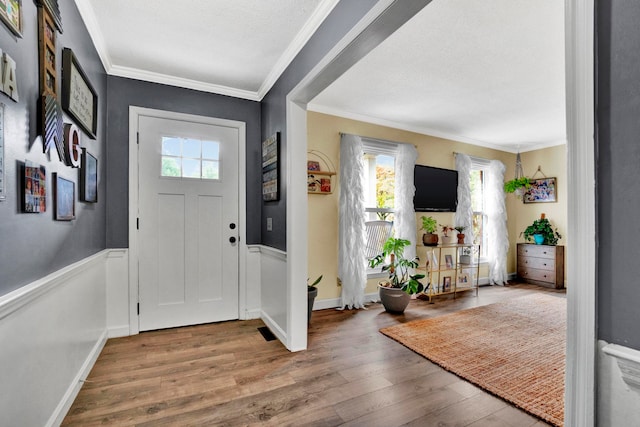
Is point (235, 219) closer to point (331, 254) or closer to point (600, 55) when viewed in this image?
point (331, 254)

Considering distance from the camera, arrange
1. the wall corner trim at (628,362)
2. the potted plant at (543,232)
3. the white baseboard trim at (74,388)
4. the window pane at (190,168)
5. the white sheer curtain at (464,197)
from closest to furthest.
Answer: the wall corner trim at (628,362)
the white baseboard trim at (74,388)
the window pane at (190,168)
the white sheer curtain at (464,197)
the potted plant at (543,232)

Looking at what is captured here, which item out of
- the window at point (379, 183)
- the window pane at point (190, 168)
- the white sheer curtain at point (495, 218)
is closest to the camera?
the window pane at point (190, 168)

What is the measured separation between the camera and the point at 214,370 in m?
2.18

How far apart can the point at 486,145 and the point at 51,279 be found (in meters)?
5.92

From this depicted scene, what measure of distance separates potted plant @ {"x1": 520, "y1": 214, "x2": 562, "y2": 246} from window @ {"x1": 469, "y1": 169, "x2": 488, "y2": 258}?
784 mm

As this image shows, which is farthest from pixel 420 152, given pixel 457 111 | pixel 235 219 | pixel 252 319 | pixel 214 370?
pixel 214 370

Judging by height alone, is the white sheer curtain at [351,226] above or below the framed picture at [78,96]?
below

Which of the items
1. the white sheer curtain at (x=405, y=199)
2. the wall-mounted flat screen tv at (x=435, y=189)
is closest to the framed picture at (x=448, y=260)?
the white sheer curtain at (x=405, y=199)

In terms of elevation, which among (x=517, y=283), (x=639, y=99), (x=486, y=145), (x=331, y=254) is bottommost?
(x=517, y=283)

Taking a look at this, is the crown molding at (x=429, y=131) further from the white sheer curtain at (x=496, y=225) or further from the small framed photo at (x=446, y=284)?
the small framed photo at (x=446, y=284)

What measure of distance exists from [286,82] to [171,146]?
133cm

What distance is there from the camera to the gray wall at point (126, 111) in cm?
278

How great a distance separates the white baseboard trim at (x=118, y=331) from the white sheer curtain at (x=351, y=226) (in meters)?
2.29

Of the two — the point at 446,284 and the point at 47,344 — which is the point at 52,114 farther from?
the point at 446,284
